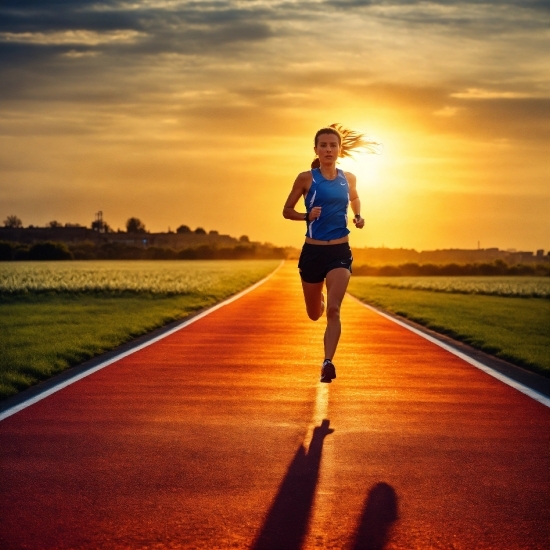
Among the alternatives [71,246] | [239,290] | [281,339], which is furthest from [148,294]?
[71,246]

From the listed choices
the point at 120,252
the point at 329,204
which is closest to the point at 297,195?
the point at 329,204

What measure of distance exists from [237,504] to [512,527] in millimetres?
1555

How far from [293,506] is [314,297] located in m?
4.78

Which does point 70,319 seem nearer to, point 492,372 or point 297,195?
point 492,372

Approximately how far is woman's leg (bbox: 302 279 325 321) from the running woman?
0.67ft

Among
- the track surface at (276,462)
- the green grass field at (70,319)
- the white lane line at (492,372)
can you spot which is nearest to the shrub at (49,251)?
the green grass field at (70,319)

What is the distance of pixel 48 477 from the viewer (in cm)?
622

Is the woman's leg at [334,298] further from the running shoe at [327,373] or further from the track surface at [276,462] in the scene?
the track surface at [276,462]

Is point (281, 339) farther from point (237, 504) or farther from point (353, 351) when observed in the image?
point (237, 504)

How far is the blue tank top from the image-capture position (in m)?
9.45

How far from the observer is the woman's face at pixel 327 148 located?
937 cm

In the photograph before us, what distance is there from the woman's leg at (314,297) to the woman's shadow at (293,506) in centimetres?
299

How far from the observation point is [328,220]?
9.56 m

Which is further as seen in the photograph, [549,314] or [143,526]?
[549,314]
